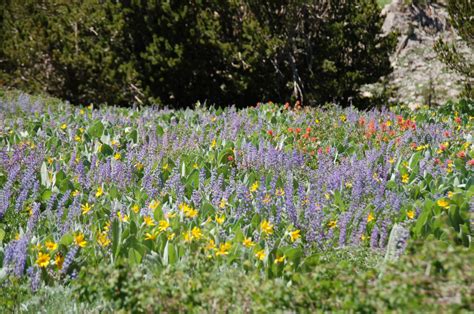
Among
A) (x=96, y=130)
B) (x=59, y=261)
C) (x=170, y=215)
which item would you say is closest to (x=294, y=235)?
(x=170, y=215)

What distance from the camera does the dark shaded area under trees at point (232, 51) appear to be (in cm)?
1234

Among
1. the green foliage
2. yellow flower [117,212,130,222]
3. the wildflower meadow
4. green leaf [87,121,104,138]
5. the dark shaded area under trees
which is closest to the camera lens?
the green foliage

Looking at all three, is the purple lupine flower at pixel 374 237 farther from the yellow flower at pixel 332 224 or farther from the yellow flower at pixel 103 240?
the yellow flower at pixel 103 240

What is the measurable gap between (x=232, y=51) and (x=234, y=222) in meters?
8.85

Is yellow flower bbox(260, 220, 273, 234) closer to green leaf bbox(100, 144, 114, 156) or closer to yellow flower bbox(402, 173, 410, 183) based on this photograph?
yellow flower bbox(402, 173, 410, 183)

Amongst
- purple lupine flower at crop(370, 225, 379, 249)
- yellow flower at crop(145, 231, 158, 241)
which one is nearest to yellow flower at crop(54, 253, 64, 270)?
yellow flower at crop(145, 231, 158, 241)

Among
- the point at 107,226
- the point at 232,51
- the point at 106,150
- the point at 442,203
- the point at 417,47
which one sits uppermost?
the point at 417,47

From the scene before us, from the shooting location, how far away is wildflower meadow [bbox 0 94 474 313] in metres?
2.56

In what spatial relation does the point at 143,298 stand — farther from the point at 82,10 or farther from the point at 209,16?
the point at 82,10

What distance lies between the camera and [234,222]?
3770 millimetres

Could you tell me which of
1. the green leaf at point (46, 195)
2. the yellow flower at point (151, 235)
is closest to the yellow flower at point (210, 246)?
the yellow flower at point (151, 235)

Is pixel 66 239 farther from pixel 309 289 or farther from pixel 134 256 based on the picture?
pixel 309 289

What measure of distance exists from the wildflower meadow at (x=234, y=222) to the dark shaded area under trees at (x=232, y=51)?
592cm

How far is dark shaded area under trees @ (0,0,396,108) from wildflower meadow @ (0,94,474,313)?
5.92 metres
